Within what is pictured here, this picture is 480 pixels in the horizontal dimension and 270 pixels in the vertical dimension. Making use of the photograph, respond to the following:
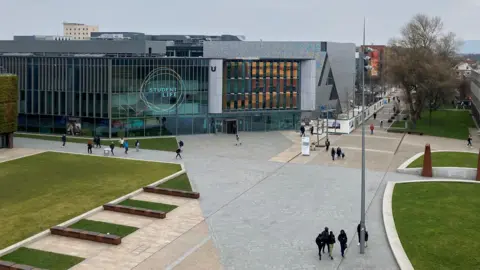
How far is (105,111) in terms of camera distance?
56.5 metres

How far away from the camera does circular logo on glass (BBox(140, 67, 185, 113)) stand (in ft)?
190

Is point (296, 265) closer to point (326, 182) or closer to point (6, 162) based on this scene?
point (326, 182)

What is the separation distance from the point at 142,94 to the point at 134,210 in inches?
1200

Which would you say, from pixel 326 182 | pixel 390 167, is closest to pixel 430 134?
pixel 390 167

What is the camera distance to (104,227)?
2639 cm

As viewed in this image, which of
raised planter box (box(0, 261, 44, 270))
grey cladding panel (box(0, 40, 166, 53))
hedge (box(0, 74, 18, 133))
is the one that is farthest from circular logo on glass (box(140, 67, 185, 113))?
raised planter box (box(0, 261, 44, 270))

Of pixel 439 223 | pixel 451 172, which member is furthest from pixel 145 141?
pixel 439 223

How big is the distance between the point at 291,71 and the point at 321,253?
45.1m

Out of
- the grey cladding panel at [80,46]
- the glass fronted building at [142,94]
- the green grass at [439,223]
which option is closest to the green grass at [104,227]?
the green grass at [439,223]

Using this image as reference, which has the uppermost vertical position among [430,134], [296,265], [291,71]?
[291,71]

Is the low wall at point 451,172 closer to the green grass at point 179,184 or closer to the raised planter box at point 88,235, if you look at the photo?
the green grass at point 179,184

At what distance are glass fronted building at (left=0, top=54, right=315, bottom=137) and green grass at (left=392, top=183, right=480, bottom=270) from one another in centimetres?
3027

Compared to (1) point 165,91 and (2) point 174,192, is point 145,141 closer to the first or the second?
(1) point 165,91

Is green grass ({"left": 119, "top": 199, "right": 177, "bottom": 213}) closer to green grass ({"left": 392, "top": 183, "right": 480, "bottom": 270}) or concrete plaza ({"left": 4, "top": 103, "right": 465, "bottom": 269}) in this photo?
concrete plaza ({"left": 4, "top": 103, "right": 465, "bottom": 269})
